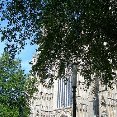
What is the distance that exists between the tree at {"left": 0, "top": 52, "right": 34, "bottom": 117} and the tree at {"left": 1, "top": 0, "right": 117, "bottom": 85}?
2169 cm

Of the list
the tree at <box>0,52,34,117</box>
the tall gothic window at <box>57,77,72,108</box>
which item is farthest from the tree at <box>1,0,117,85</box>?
the tall gothic window at <box>57,77,72,108</box>

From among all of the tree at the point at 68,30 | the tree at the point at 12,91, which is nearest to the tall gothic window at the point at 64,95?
the tree at the point at 12,91

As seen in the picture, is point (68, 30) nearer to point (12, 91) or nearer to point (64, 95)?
point (12, 91)

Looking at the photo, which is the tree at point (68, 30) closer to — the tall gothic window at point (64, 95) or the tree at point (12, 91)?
the tree at point (12, 91)

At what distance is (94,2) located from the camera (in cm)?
1454

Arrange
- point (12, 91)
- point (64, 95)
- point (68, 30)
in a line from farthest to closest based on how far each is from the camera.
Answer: point (64, 95), point (12, 91), point (68, 30)

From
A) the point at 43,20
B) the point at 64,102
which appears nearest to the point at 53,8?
the point at 43,20

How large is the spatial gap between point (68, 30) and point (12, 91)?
25.2 m

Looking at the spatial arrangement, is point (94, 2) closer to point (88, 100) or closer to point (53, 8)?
point (53, 8)

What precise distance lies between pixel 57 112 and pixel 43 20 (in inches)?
2314

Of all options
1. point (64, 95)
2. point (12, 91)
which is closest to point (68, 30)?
point (12, 91)

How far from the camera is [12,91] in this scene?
131 feet

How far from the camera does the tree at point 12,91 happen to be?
126ft

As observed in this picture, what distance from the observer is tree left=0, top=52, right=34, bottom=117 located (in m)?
38.3
